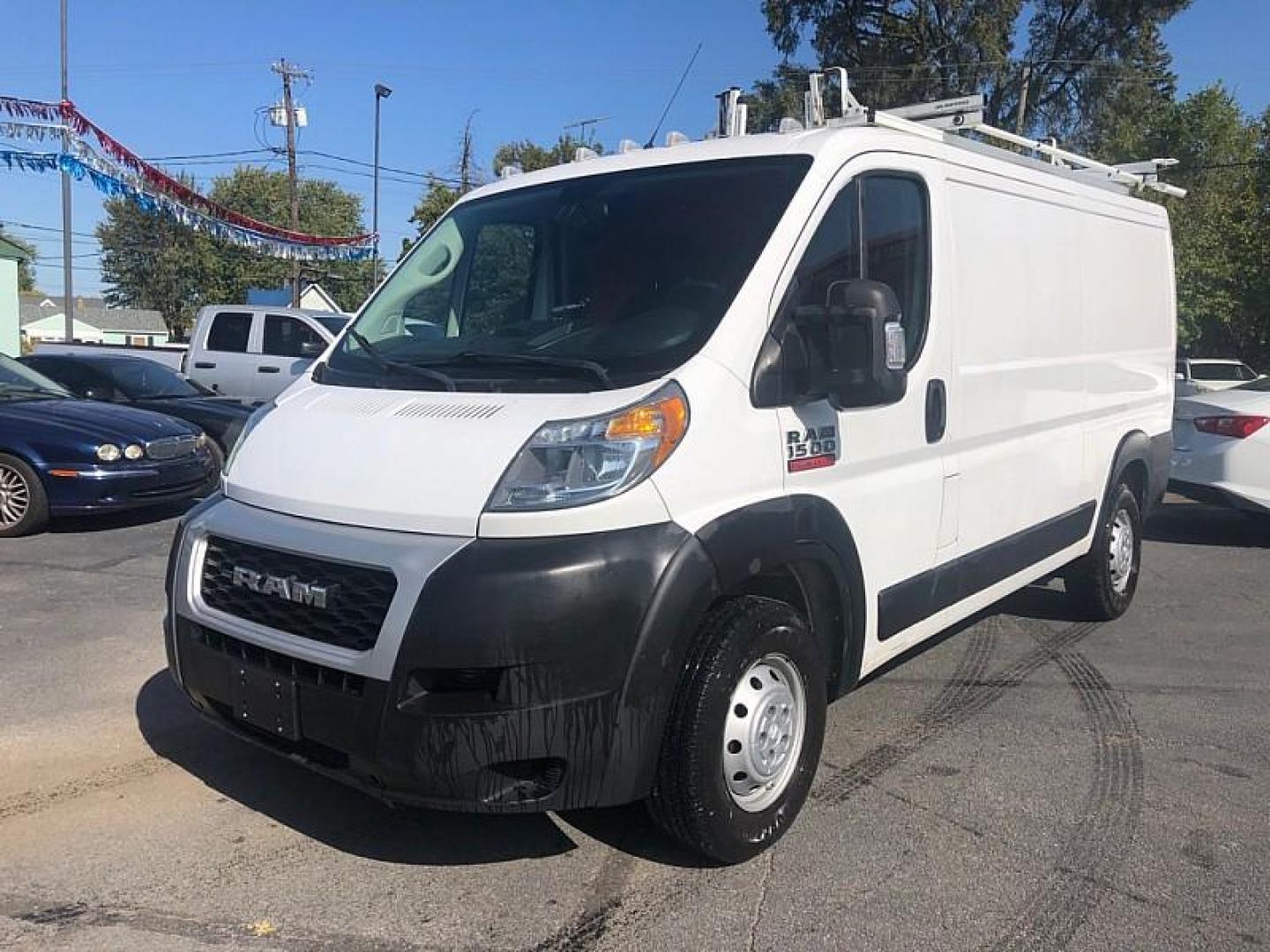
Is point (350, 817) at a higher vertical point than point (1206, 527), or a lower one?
lower

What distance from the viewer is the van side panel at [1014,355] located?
4391 mm

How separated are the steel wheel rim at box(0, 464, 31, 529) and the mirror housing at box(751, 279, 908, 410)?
272 inches

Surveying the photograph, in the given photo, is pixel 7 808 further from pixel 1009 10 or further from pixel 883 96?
pixel 1009 10

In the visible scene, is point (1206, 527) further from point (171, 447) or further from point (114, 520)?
point (114, 520)

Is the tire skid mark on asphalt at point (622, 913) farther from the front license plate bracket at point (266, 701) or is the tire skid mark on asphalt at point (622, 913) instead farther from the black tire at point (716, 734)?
the front license plate bracket at point (266, 701)

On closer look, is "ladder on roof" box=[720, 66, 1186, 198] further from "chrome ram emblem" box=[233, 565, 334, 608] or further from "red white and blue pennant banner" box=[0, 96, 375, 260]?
"red white and blue pennant banner" box=[0, 96, 375, 260]

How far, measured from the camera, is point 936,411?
4156 mm

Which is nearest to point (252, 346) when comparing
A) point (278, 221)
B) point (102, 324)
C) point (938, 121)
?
point (938, 121)

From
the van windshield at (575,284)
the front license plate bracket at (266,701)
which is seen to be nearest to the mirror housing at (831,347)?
the van windshield at (575,284)

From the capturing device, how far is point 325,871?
131 inches

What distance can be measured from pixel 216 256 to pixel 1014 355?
61.5 meters

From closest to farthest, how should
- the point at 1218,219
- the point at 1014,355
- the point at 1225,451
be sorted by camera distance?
1. the point at 1014,355
2. the point at 1225,451
3. the point at 1218,219

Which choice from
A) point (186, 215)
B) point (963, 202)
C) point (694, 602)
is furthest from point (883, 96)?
point (694, 602)

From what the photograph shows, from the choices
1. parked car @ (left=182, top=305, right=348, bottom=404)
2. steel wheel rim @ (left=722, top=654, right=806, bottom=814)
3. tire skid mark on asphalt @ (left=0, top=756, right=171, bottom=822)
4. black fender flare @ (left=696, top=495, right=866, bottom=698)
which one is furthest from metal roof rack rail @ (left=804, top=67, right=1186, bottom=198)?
parked car @ (left=182, top=305, right=348, bottom=404)
